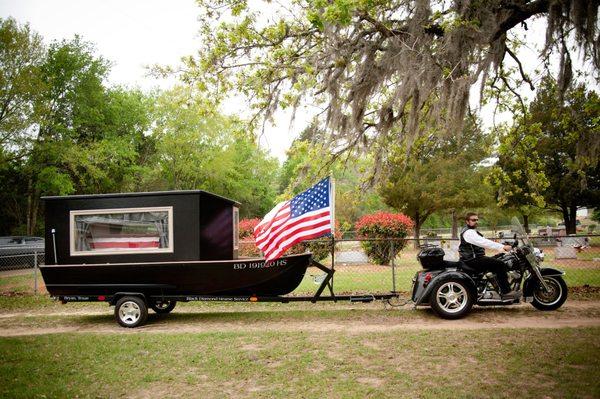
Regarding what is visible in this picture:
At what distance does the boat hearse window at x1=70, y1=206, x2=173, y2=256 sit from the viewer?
7.86 meters

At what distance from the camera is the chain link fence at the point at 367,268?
11180mm

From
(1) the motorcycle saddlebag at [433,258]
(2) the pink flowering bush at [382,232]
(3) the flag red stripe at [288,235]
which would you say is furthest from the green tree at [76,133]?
(1) the motorcycle saddlebag at [433,258]

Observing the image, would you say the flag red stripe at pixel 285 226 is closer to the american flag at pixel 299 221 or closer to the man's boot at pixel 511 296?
the american flag at pixel 299 221

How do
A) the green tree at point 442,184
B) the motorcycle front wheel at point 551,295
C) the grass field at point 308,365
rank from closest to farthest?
the grass field at point 308,365 → the motorcycle front wheel at point 551,295 → the green tree at point 442,184

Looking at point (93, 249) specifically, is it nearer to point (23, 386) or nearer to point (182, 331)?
point (182, 331)

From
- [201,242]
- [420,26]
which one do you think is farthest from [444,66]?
[201,242]

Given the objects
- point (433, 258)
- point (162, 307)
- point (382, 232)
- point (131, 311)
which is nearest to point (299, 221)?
Answer: point (433, 258)

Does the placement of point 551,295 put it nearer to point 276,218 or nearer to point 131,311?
point 276,218

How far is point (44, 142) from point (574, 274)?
97.5ft

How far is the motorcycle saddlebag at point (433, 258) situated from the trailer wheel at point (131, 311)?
514 centimetres

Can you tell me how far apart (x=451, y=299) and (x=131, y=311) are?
5.78 meters

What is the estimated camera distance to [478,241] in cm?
732

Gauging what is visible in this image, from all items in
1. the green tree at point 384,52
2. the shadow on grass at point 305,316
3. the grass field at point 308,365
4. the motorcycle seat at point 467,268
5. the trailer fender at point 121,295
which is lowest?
the shadow on grass at point 305,316

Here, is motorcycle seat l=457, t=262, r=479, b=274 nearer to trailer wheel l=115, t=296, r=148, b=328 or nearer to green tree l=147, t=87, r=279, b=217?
trailer wheel l=115, t=296, r=148, b=328
